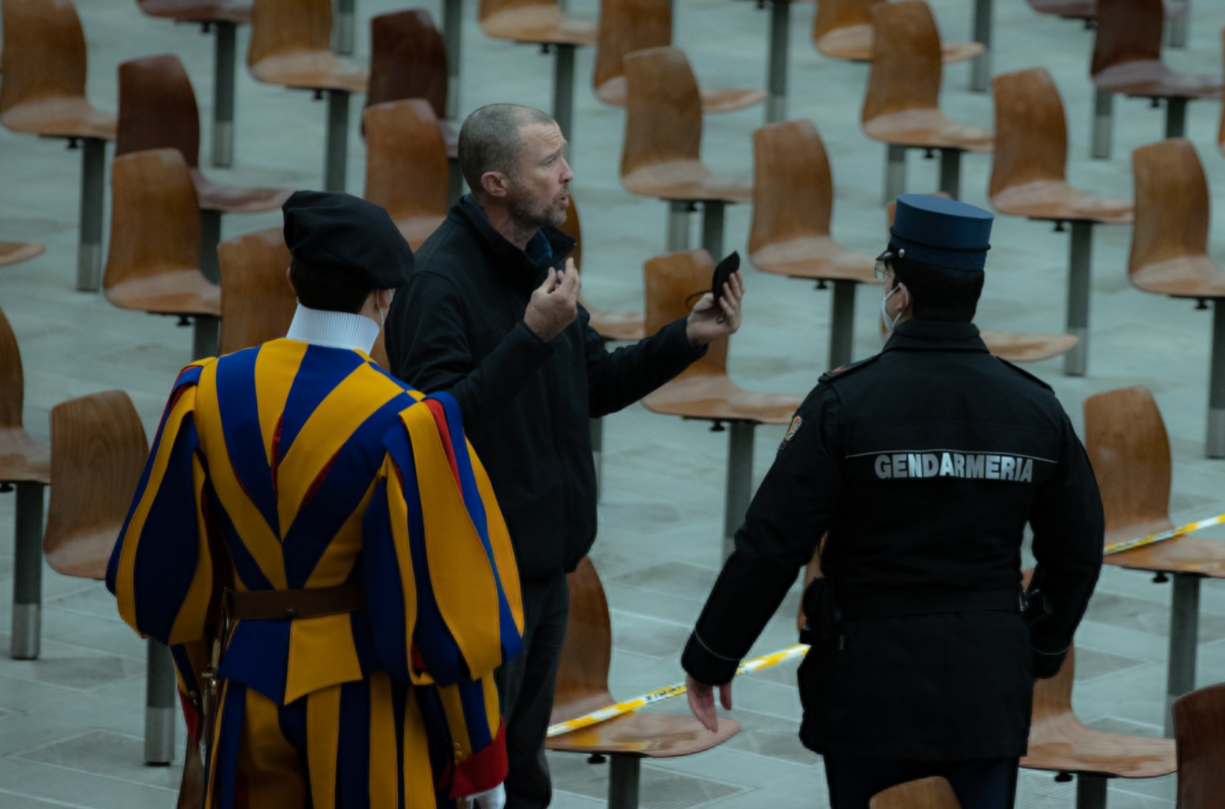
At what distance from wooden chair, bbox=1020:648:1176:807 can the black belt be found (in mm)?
722

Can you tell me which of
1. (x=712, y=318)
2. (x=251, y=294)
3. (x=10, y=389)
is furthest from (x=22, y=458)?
(x=712, y=318)

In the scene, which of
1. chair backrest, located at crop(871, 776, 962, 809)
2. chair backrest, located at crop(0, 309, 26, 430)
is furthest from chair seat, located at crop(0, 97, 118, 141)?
chair backrest, located at crop(871, 776, 962, 809)

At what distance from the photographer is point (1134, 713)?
4855mm

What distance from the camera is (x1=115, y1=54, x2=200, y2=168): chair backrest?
680cm

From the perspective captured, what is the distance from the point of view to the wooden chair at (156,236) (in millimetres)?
6098

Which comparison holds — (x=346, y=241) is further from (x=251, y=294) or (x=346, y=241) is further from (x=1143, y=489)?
(x=251, y=294)

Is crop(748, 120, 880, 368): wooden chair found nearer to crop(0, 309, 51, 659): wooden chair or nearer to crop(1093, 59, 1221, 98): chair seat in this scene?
crop(1093, 59, 1221, 98): chair seat

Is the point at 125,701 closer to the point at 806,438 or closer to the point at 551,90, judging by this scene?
the point at 806,438

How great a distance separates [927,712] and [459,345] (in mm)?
987

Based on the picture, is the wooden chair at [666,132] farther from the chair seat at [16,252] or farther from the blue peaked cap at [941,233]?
the blue peaked cap at [941,233]

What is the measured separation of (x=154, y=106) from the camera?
269 inches

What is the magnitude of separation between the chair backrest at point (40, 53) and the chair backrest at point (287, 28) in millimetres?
722

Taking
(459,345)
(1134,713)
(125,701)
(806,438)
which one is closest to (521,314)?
(459,345)

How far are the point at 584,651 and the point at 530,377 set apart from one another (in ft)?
3.11
